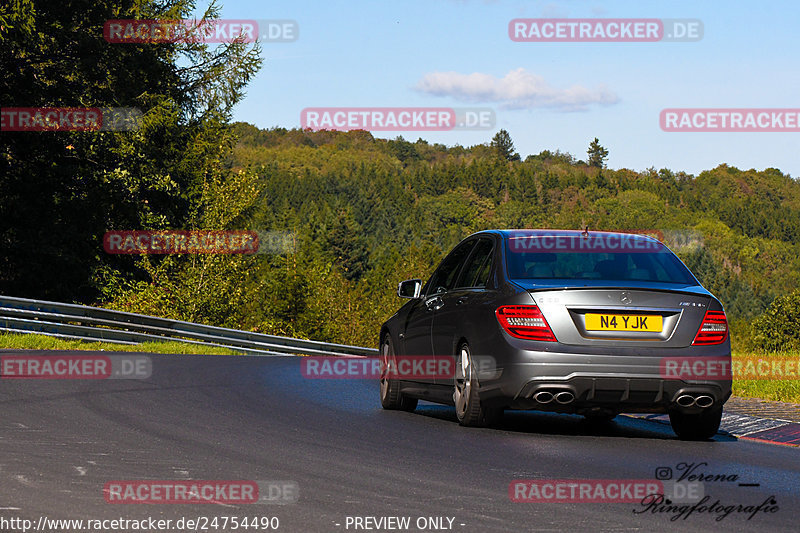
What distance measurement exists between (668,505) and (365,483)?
172 centimetres

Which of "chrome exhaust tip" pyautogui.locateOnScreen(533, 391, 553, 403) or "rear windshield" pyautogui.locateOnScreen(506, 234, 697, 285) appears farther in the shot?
"rear windshield" pyautogui.locateOnScreen(506, 234, 697, 285)

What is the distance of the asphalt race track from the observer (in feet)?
17.8

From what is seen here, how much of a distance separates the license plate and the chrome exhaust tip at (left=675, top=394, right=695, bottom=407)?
0.55 m

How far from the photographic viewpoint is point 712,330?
8672mm

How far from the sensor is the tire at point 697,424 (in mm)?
8898

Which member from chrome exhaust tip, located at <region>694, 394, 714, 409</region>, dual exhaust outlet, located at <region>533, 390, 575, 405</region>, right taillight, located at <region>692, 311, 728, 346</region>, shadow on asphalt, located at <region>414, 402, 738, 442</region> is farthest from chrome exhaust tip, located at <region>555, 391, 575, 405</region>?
right taillight, located at <region>692, 311, 728, 346</region>

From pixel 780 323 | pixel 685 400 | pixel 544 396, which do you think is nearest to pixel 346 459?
pixel 544 396

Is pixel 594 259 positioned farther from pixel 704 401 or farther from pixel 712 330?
pixel 704 401

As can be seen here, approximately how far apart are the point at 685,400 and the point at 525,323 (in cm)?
141

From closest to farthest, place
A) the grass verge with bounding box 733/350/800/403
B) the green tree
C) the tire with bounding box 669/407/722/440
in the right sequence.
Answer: the tire with bounding box 669/407/722/440 < the grass verge with bounding box 733/350/800/403 < the green tree

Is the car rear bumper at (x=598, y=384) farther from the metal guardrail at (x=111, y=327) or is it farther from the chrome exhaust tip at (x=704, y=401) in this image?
the metal guardrail at (x=111, y=327)

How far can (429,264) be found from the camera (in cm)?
13062

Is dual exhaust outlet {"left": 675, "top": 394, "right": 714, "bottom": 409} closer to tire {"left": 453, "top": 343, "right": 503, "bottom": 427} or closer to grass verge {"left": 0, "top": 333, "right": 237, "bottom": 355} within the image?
tire {"left": 453, "top": 343, "right": 503, "bottom": 427}

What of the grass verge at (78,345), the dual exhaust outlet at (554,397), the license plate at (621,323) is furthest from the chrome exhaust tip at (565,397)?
the grass verge at (78,345)
